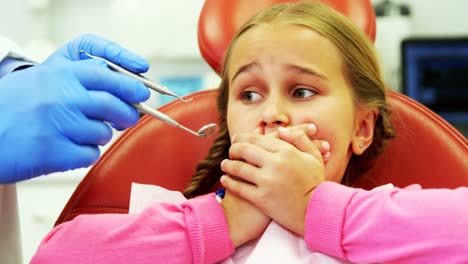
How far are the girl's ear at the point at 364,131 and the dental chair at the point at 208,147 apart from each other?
73 millimetres

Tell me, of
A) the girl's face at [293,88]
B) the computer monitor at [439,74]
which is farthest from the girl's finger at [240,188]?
the computer monitor at [439,74]

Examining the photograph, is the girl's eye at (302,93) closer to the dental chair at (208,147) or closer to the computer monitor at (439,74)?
the dental chair at (208,147)

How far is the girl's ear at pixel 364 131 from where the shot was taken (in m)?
1.13

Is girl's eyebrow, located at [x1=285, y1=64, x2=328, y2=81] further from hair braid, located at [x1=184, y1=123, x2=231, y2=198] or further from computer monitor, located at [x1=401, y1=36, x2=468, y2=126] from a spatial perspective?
computer monitor, located at [x1=401, y1=36, x2=468, y2=126]

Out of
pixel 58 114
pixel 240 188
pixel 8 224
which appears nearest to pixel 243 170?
pixel 240 188

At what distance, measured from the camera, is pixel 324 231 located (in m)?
0.84

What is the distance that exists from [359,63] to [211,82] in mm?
1324

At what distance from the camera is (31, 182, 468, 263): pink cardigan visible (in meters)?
0.79

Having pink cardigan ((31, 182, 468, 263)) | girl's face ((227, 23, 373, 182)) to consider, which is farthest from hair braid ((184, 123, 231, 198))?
pink cardigan ((31, 182, 468, 263))

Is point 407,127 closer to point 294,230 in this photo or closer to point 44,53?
point 294,230

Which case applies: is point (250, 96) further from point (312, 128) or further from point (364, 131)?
point (364, 131)

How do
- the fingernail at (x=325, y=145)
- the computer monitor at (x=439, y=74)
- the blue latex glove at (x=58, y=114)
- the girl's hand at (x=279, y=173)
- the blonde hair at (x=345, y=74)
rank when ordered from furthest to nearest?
1. the computer monitor at (x=439, y=74)
2. the blonde hair at (x=345, y=74)
3. the fingernail at (x=325, y=145)
4. the girl's hand at (x=279, y=173)
5. the blue latex glove at (x=58, y=114)

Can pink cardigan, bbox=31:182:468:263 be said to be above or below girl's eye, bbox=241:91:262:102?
below

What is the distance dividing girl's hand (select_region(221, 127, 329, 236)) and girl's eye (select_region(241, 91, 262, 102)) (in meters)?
0.14
